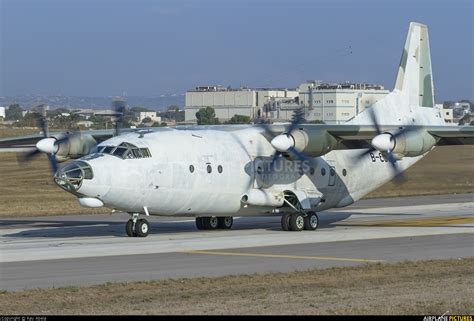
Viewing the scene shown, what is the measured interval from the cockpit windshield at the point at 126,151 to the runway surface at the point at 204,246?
262 centimetres

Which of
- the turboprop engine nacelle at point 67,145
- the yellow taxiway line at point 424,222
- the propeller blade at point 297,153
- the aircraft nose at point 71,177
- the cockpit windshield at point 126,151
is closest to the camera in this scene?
the aircraft nose at point 71,177

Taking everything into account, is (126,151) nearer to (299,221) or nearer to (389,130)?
(299,221)

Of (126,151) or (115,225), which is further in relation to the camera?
(115,225)

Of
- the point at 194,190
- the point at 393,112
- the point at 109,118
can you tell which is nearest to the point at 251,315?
the point at 194,190

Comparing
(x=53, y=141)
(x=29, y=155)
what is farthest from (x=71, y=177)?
(x=29, y=155)

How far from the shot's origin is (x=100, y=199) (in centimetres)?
2662

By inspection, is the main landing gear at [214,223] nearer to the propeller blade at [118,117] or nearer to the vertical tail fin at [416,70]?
the propeller blade at [118,117]

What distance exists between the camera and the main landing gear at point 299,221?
31594mm

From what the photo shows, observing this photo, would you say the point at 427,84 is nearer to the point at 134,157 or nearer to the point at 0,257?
the point at 134,157

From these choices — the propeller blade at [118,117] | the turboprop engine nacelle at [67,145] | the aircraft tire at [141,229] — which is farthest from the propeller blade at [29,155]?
the aircraft tire at [141,229]

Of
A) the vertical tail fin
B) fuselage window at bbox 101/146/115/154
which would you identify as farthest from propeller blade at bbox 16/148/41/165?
the vertical tail fin

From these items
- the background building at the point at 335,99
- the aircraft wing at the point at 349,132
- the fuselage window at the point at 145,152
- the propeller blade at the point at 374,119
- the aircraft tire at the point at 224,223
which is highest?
the background building at the point at 335,99

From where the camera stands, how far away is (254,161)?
31375 mm

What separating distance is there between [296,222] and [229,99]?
16.6m
